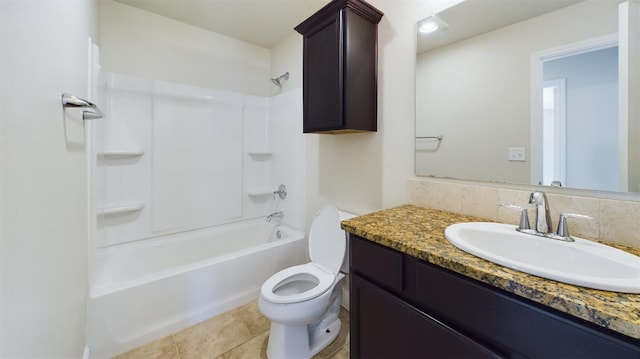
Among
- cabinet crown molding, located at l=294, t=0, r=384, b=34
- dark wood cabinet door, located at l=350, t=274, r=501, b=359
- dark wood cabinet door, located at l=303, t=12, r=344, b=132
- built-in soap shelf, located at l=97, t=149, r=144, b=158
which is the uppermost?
cabinet crown molding, located at l=294, t=0, r=384, b=34

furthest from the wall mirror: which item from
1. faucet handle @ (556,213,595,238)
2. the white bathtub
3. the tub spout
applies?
the tub spout

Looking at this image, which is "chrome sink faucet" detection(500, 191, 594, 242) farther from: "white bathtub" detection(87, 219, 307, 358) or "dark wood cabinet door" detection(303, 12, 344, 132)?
"white bathtub" detection(87, 219, 307, 358)

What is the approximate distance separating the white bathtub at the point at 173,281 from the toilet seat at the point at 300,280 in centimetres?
53

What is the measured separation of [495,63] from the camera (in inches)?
45.3

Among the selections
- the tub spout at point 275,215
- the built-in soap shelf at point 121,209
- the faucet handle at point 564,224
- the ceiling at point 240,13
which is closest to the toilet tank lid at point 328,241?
the tub spout at point 275,215

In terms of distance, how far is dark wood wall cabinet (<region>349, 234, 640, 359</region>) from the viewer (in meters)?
0.54

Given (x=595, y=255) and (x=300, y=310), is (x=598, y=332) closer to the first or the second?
(x=595, y=255)

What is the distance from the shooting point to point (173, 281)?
5.39 feet

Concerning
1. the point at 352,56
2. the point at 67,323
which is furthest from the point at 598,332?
the point at 67,323

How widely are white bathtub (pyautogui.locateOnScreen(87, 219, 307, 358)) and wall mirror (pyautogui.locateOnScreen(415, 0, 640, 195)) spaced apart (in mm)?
1503

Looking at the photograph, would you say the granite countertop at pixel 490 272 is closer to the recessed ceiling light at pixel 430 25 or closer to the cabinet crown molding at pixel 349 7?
the recessed ceiling light at pixel 430 25

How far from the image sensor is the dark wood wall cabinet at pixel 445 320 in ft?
1.77

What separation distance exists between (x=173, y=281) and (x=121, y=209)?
836 millimetres

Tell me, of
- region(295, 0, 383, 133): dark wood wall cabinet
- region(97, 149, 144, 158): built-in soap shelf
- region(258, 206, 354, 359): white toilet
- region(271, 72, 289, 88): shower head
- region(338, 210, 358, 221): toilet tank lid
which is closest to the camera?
region(258, 206, 354, 359): white toilet
